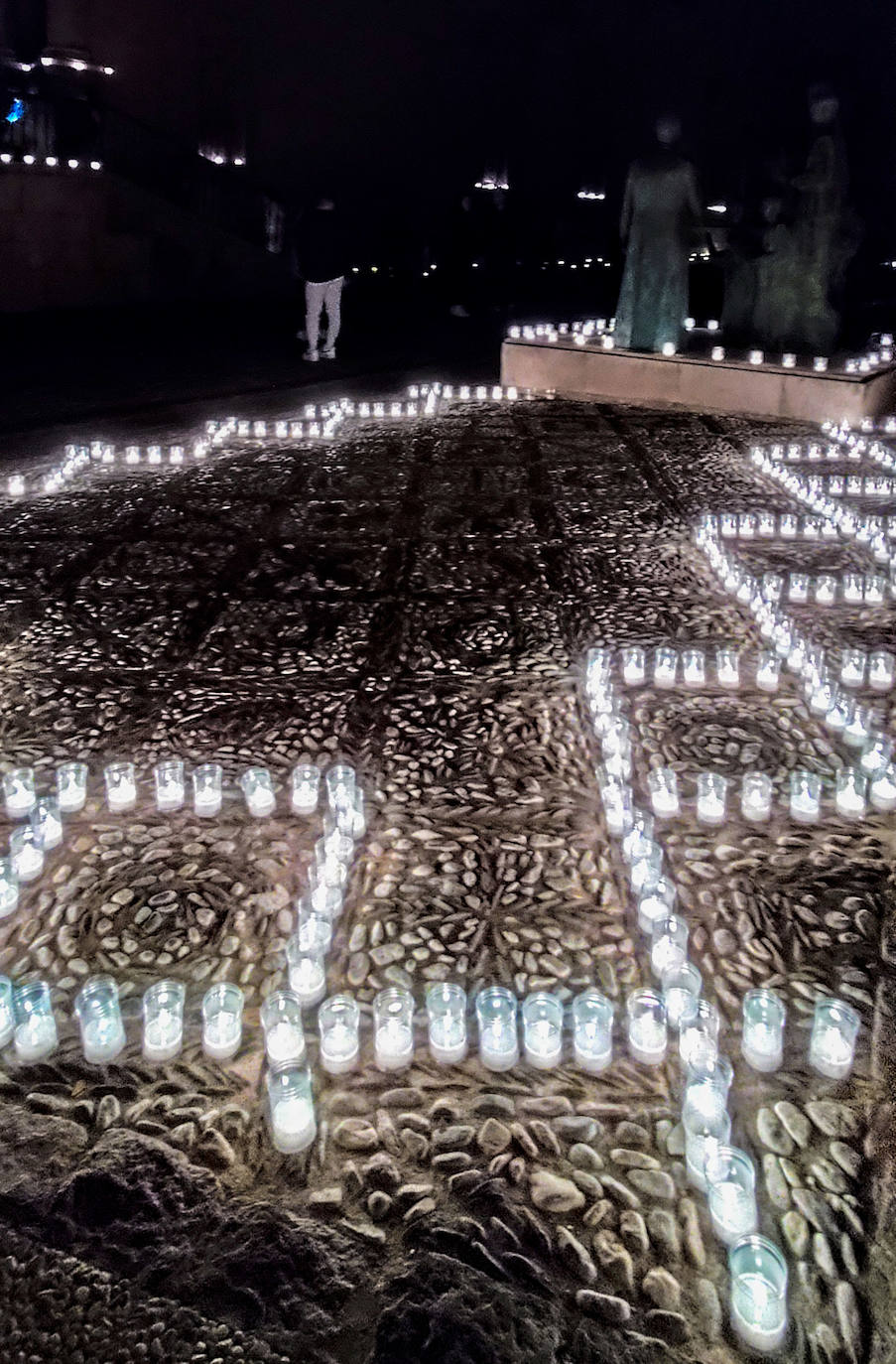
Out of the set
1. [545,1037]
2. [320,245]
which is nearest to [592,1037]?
[545,1037]

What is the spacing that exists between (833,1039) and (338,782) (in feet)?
6.26

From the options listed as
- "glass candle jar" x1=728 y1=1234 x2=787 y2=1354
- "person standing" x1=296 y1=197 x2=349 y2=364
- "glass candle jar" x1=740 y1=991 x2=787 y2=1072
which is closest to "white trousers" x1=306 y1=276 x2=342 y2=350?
"person standing" x1=296 y1=197 x2=349 y2=364

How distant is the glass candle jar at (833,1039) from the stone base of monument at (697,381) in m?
8.77

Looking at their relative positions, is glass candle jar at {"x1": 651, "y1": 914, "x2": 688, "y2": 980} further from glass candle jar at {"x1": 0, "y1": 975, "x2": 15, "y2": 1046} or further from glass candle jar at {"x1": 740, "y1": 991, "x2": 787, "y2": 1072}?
glass candle jar at {"x1": 0, "y1": 975, "x2": 15, "y2": 1046}

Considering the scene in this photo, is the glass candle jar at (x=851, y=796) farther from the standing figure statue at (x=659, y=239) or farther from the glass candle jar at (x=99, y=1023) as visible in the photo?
the standing figure statue at (x=659, y=239)

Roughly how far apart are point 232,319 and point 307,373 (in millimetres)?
5380

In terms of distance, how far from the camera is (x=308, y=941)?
298 centimetres

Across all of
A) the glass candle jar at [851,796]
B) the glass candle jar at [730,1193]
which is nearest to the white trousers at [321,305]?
the glass candle jar at [851,796]

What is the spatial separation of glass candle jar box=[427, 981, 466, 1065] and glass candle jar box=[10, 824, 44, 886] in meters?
1.44

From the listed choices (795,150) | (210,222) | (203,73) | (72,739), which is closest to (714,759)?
(72,739)

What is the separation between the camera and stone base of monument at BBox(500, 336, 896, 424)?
10.2m

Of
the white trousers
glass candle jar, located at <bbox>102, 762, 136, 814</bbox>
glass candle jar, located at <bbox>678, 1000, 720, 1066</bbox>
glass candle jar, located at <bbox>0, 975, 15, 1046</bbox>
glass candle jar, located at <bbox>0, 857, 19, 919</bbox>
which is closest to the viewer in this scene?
glass candle jar, located at <bbox>678, 1000, 720, 1066</bbox>

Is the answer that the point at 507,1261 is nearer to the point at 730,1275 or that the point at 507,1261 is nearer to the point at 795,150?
the point at 730,1275

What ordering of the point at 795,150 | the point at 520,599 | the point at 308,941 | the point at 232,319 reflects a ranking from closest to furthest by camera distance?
the point at 308,941
the point at 520,599
the point at 795,150
the point at 232,319
